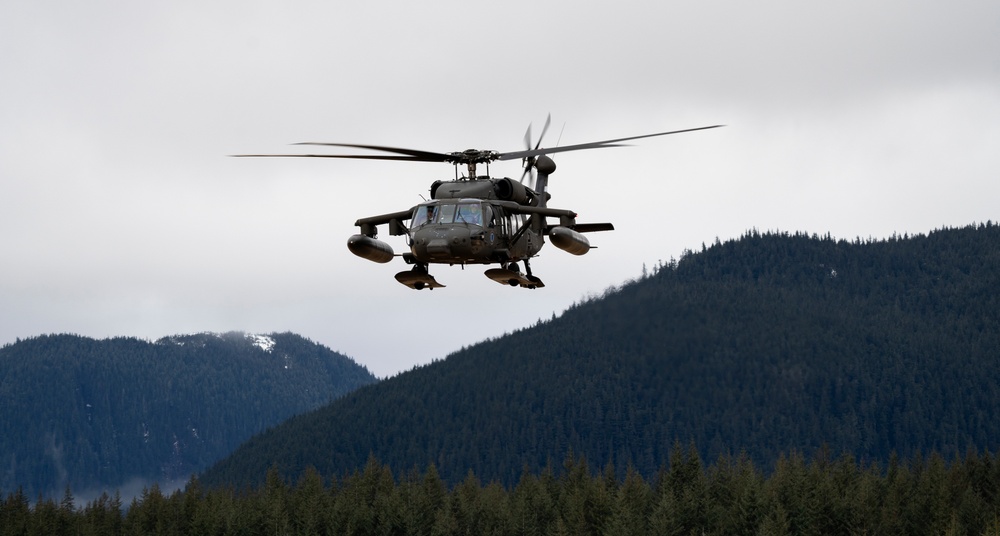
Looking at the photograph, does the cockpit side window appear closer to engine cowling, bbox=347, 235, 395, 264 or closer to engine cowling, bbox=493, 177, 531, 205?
engine cowling, bbox=347, 235, 395, 264

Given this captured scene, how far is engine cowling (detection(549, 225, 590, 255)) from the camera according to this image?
37844mm

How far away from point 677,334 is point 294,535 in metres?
87.0

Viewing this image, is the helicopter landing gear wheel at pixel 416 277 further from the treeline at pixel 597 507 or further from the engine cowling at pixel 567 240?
the treeline at pixel 597 507

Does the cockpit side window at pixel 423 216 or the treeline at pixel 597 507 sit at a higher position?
the cockpit side window at pixel 423 216

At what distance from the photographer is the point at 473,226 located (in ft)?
124

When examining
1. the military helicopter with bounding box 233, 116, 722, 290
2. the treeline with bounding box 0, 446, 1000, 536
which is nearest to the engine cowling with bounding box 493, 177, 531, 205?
the military helicopter with bounding box 233, 116, 722, 290

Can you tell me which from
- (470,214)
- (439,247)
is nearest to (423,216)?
(470,214)

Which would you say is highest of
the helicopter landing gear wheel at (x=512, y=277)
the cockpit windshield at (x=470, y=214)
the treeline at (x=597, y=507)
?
the cockpit windshield at (x=470, y=214)

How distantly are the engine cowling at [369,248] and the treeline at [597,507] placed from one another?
315 ft

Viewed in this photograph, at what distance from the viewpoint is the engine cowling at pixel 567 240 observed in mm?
37844

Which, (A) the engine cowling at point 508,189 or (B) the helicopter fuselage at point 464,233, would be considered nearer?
(B) the helicopter fuselage at point 464,233

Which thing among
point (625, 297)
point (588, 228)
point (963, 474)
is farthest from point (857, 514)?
point (588, 228)

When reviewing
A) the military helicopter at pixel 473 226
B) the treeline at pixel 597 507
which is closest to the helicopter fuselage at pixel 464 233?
the military helicopter at pixel 473 226

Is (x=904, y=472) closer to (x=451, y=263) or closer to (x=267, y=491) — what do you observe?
(x=267, y=491)
